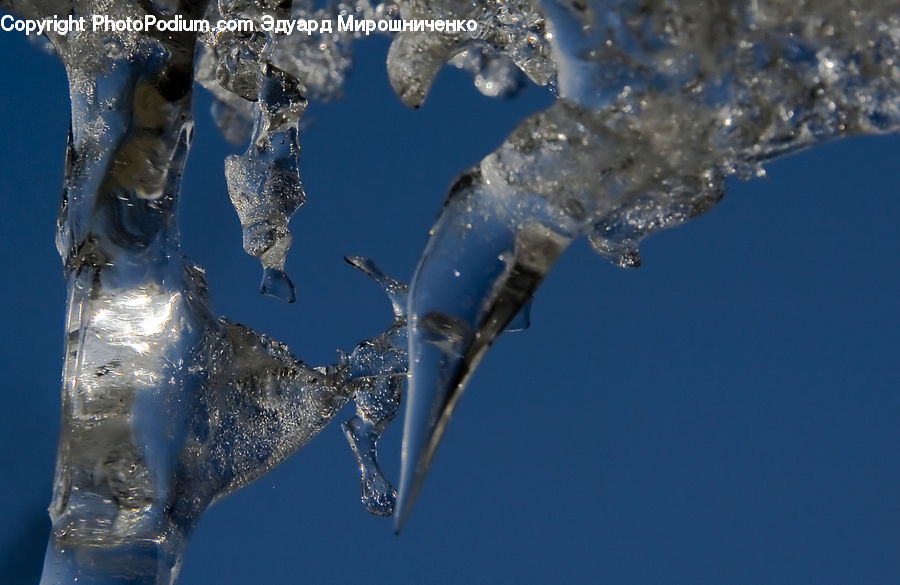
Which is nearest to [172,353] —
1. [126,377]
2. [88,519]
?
[126,377]

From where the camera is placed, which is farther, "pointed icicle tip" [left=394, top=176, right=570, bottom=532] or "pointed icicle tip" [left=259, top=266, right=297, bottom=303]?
"pointed icicle tip" [left=259, top=266, right=297, bottom=303]

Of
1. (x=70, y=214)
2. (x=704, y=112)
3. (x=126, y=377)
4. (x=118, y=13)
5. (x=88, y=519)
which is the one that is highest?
(x=704, y=112)

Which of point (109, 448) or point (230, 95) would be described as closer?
point (109, 448)

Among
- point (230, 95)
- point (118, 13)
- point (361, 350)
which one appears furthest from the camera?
point (230, 95)

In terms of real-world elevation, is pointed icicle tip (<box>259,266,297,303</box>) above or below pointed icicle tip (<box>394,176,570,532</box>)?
below

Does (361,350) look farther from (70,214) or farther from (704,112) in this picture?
(704,112)

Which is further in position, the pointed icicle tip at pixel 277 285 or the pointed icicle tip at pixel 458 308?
the pointed icicle tip at pixel 277 285

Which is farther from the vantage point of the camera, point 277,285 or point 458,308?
point 277,285

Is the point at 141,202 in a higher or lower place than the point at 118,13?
lower

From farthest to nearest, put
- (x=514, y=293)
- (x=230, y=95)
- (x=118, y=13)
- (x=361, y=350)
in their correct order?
1. (x=230, y=95)
2. (x=361, y=350)
3. (x=118, y=13)
4. (x=514, y=293)

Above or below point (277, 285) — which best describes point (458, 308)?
above

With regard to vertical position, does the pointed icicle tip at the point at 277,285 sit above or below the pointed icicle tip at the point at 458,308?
below
